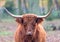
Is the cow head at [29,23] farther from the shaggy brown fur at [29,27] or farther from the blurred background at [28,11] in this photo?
the blurred background at [28,11]

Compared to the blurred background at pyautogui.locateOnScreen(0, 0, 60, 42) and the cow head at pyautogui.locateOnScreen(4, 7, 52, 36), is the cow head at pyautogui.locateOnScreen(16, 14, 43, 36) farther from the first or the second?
the blurred background at pyautogui.locateOnScreen(0, 0, 60, 42)

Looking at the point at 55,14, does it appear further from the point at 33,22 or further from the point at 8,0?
the point at 33,22

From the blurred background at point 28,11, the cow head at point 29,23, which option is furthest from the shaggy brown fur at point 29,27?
the blurred background at point 28,11

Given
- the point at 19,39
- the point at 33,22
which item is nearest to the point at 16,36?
the point at 19,39

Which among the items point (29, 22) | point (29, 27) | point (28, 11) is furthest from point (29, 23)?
point (28, 11)

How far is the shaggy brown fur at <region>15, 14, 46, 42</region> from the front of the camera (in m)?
11.8

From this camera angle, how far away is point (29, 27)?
11.6 metres

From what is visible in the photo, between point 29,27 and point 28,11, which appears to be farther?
point 28,11

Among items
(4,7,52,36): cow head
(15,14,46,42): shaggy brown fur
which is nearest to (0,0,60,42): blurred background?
(15,14,46,42): shaggy brown fur

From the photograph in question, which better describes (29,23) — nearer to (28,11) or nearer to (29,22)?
(29,22)

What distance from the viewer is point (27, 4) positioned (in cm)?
4647

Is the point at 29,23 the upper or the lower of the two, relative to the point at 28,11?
upper

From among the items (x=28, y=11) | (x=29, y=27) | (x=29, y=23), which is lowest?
(x=28, y=11)

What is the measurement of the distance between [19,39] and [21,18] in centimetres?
76
